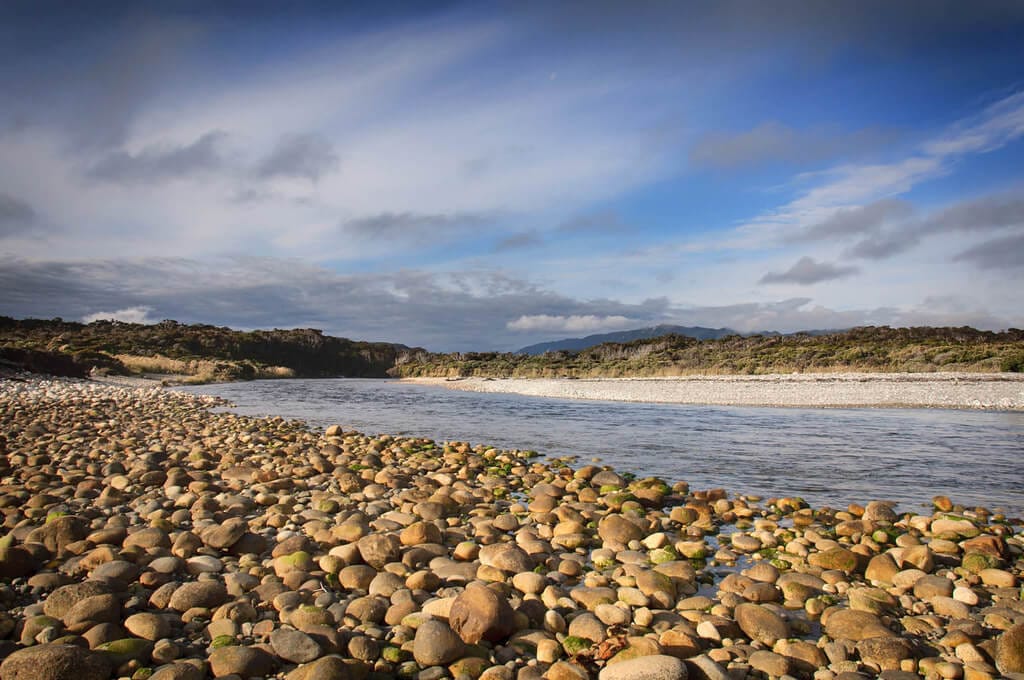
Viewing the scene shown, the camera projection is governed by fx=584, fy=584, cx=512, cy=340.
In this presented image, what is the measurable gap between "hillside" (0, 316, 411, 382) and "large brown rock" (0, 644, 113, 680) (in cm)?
4364

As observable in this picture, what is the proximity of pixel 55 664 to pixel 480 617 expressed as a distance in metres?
2.39

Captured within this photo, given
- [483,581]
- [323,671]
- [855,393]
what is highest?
[855,393]

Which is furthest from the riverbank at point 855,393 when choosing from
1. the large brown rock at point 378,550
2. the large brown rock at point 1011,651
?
the large brown rock at point 378,550

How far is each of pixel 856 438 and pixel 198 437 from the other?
1564cm

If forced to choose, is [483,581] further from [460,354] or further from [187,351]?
[460,354]

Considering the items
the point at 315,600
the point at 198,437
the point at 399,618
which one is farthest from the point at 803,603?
the point at 198,437

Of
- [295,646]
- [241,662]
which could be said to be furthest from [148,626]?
[295,646]

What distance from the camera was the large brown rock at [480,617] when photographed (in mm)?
3818

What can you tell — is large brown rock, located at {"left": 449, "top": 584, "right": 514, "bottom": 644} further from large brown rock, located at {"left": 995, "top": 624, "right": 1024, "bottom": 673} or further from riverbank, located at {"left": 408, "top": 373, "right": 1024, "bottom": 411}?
riverbank, located at {"left": 408, "top": 373, "right": 1024, "bottom": 411}

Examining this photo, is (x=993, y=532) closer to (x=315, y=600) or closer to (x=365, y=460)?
(x=315, y=600)

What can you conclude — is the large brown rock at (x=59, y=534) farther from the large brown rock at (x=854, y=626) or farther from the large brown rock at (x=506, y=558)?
the large brown rock at (x=854, y=626)

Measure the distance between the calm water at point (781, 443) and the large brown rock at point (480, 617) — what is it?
5581 mm

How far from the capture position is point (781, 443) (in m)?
13.4

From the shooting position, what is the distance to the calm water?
8844 millimetres
